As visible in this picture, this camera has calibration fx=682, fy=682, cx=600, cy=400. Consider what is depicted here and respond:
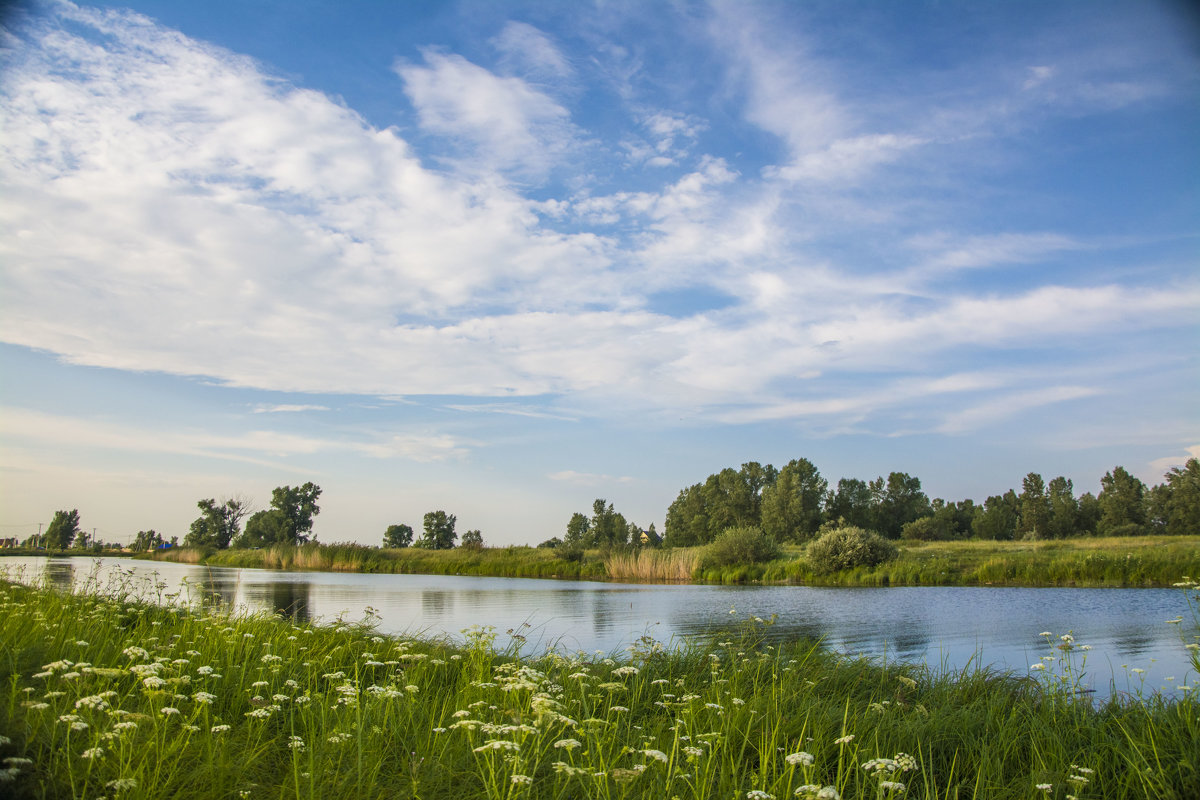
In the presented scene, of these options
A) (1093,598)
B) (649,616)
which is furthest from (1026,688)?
(1093,598)

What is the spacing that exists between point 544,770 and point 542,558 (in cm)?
4034

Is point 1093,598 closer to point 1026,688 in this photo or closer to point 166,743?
point 1026,688

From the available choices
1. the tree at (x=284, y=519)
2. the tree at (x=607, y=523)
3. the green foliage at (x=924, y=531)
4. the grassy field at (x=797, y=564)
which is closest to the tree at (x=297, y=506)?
the tree at (x=284, y=519)

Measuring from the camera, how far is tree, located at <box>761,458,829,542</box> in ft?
240

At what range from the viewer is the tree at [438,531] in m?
77.8

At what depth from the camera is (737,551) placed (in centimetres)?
3703

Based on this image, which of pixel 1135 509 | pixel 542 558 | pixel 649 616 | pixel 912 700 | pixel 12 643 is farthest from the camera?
pixel 1135 509

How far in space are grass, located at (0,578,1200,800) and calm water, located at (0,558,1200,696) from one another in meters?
1.76

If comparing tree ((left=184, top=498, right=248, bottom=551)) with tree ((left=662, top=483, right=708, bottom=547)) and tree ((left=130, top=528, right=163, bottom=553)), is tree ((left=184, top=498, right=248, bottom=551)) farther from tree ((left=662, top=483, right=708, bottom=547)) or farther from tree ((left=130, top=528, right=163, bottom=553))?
tree ((left=662, top=483, right=708, bottom=547))

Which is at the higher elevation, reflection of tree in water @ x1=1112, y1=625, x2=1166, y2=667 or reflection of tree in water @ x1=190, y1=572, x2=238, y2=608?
reflection of tree in water @ x1=190, y1=572, x2=238, y2=608

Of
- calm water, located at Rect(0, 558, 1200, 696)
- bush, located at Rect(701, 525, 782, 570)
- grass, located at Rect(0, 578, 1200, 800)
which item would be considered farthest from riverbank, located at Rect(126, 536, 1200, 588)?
grass, located at Rect(0, 578, 1200, 800)

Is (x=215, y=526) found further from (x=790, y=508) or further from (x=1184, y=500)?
(x=1184, y=500)

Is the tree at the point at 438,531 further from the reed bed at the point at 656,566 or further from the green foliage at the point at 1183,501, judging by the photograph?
the green foliage at the point at 1183,501

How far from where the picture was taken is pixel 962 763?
15.2ft
